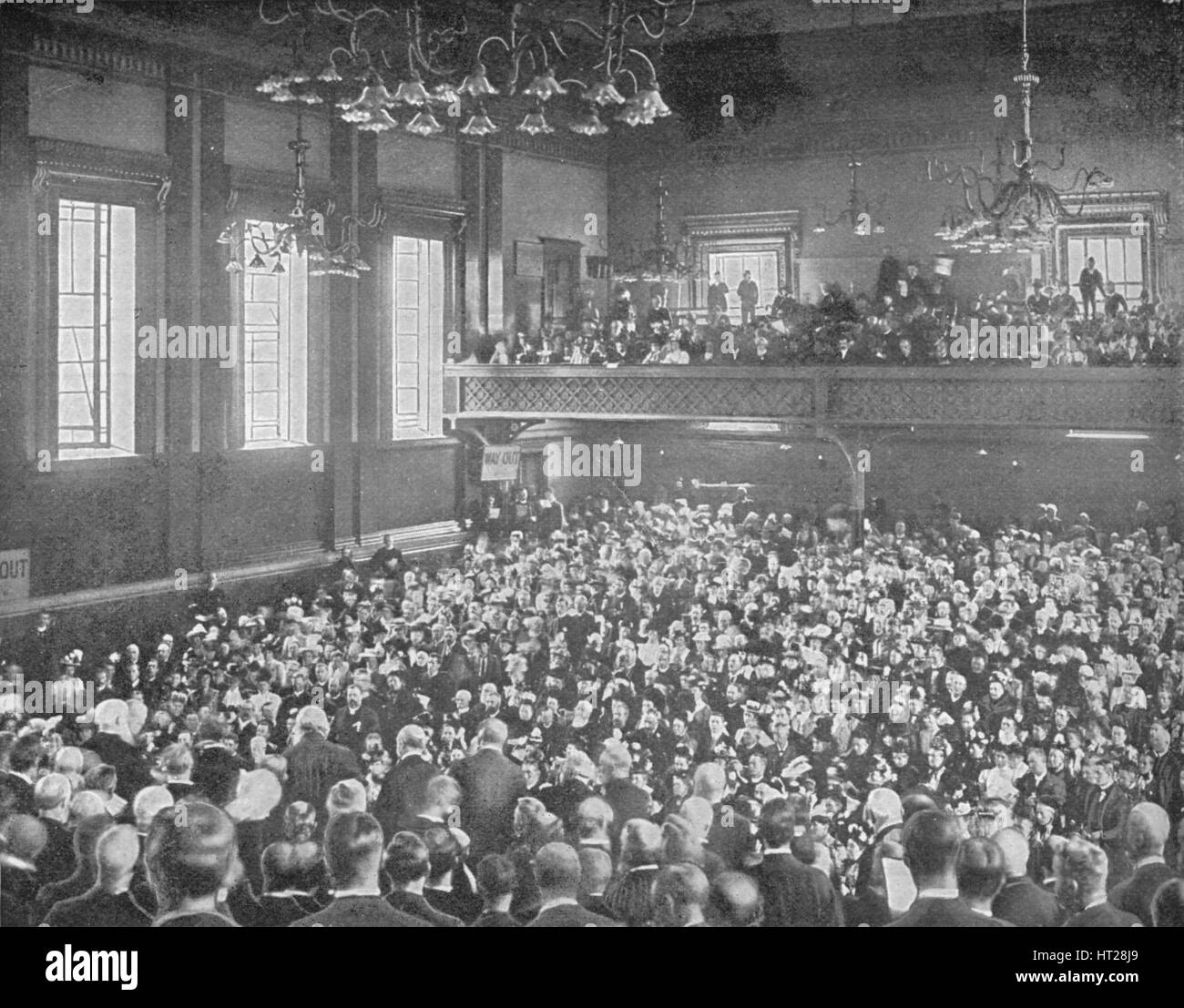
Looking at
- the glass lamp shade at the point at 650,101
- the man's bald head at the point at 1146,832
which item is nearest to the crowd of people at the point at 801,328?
the glass lamp shade at the point at 650,101

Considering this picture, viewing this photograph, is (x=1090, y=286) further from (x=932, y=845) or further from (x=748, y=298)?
(x=932, y=845)

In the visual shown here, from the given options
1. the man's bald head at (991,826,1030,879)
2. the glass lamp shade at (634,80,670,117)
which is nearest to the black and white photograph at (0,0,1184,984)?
the man's bald head at (991,826,1030,879)

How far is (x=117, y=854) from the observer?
854 cm

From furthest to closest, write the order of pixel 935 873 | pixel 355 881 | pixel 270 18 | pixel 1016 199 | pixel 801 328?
pixel 801 328
pixel 270 18
pixel 1016 199
pixel 355 881
pixel 935 873

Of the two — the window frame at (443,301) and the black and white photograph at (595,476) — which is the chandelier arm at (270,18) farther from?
the window frame at (443,301)

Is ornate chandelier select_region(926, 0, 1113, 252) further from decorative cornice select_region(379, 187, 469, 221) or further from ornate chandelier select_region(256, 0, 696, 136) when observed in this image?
decorative cornice select_region(379, 187, 469, 221)

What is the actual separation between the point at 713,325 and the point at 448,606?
3.48 m

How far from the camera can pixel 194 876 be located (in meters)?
8.48

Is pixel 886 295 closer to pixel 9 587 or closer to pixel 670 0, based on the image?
pixel 670 0

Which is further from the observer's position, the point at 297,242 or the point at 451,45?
the point at 451,45

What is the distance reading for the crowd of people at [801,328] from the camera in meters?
11.0

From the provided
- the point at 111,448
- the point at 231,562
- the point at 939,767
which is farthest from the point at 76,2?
the point at 939,767

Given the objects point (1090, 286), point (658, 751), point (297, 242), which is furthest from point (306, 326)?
point (1090, 286)

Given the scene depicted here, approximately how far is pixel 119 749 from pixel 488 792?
101 inches
